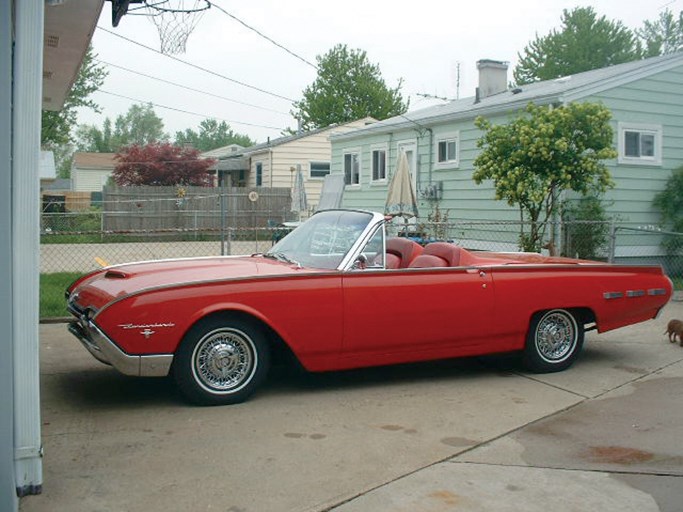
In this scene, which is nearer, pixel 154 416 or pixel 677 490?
pixel 677 490

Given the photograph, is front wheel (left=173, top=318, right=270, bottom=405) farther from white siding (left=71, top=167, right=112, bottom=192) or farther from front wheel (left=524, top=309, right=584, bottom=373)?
white siding (left=71, top=167, right=112, bottom=192)

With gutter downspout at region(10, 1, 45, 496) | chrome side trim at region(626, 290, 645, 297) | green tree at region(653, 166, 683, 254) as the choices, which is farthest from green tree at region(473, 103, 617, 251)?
gutter downspout at region(10, 1, 45, 496)

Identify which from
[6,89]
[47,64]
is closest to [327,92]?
[47,64]

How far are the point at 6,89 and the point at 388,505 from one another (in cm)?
284

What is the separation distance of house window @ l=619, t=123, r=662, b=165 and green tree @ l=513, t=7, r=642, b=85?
110 ft

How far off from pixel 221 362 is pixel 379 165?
15862 mm

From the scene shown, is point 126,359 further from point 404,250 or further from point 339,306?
point 404,250

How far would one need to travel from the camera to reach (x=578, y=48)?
47.6m

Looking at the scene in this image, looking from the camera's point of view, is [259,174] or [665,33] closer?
[259,174]

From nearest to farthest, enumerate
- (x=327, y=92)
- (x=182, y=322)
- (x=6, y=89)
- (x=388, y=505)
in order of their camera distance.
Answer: (x=6, y=89) < (x=388, y=505) < (x=182, y=322) < (x=327, y=92)

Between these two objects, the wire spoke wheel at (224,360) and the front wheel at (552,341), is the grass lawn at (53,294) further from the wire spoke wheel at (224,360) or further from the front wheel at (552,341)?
the front wheel at (552,341)

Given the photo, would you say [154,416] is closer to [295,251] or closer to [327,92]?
[295,251]

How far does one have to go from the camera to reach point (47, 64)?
9414 mm

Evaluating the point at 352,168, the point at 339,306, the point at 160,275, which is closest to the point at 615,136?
the point at 352,168
